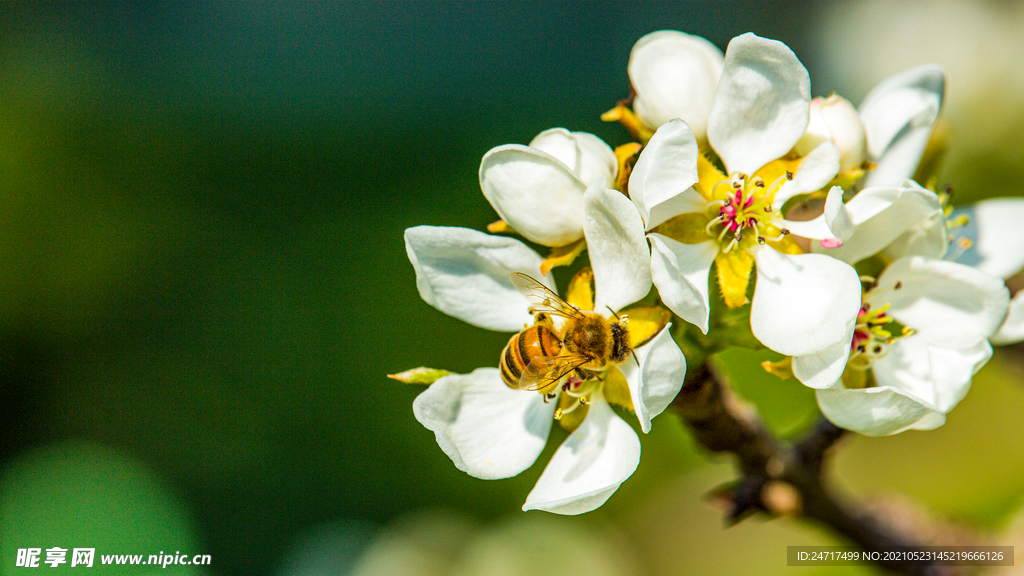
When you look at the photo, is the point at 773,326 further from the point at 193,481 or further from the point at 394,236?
the point at 193,481

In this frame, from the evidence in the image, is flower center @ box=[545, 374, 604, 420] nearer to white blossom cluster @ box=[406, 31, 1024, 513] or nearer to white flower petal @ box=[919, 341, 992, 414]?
white blossom cluster @ box=[406, 31, 1024, 513]

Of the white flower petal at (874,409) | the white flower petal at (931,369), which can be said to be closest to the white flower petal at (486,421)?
the white flower petal at (874,409)

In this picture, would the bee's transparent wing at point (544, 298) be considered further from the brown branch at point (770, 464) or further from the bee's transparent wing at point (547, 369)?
the brown branch at point (770, 464)

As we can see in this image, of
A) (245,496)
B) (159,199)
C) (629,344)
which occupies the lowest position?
(245,496)

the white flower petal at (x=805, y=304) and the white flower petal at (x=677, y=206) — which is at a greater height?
the white flower petal at (x=677, y=206)

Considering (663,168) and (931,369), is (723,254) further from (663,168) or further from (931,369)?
(931,369)

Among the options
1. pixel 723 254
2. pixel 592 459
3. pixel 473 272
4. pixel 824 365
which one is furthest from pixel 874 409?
pixel 473 272

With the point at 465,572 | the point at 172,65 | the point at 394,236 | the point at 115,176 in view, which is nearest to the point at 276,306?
the point at 394,236

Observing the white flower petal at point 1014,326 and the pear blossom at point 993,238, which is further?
the pear blossom at point 993,238

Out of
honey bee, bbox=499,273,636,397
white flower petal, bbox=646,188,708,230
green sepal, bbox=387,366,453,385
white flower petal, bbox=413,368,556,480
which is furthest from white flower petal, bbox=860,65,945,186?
green sepal, bbox=387,366,453,385
